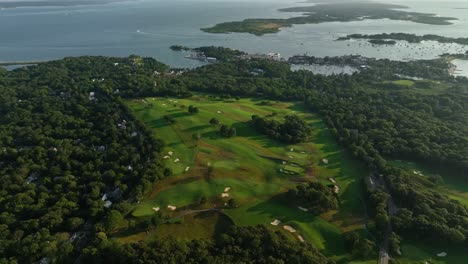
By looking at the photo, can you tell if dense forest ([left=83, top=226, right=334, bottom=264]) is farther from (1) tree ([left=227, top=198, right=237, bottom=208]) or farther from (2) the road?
(2) the road

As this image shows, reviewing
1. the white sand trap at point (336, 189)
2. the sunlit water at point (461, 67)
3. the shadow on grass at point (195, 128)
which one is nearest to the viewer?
the white sand trap at point (336, 189)

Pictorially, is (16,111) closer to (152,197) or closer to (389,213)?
(152,197)

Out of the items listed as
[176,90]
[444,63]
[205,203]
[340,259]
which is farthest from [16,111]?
[444,63]

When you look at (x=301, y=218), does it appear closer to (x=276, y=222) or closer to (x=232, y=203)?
(x=276, y=222)

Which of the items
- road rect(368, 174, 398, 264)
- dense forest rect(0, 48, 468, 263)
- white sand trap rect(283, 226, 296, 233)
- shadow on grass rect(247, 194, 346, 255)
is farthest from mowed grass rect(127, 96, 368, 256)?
dense forest rect(0, 48, 468, 263)

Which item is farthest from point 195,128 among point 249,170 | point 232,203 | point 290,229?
point 290,229

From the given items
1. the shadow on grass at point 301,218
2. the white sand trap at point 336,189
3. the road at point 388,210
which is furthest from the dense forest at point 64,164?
the road at point 388,210

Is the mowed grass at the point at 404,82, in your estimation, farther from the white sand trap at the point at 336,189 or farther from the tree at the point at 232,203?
the tree at the point at 232,203
